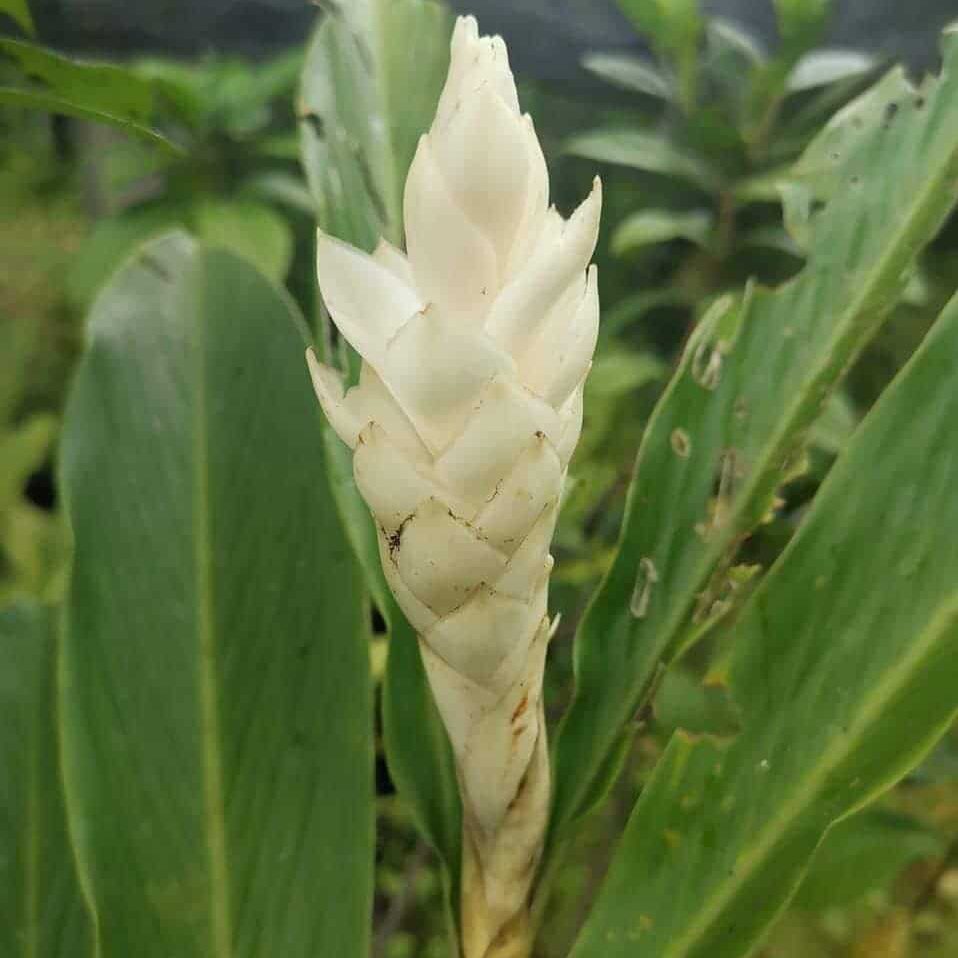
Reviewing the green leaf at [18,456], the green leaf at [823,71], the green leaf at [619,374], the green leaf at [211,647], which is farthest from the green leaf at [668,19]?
the green leaf at [18,456]

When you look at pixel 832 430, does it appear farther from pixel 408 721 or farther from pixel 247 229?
pixel 247 229

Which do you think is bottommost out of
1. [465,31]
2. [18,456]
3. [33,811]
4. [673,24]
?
[18,456]

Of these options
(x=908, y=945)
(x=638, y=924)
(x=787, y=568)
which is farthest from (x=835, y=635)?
(x=908, y=945)

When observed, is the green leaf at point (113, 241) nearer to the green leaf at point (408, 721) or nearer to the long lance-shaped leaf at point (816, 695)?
the green leaf at point (408, 721)

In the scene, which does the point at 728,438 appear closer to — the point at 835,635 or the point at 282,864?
the point at 835,635

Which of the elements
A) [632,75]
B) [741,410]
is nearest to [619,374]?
[632,75]

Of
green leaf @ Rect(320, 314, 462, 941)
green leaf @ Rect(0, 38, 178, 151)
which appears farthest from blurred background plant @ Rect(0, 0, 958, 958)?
green leaf @ Rect(320, 314, 462, 941)
